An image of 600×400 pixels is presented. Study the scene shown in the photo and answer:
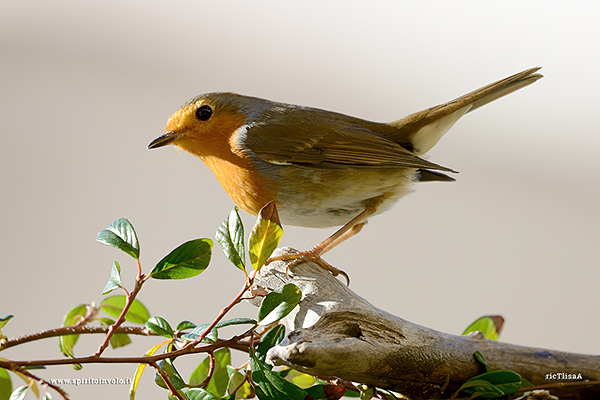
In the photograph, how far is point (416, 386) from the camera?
0.91m

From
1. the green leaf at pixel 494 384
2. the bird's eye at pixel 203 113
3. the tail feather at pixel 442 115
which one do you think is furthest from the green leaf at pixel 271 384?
the tail feather at pixel 442 115

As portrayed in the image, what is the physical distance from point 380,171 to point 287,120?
0.96 ft

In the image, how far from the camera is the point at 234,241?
2.59 ft

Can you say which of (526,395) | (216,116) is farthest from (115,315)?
(526,395)

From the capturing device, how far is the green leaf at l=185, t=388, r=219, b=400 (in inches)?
28.3

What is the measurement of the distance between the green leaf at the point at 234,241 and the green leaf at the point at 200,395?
0.62ft

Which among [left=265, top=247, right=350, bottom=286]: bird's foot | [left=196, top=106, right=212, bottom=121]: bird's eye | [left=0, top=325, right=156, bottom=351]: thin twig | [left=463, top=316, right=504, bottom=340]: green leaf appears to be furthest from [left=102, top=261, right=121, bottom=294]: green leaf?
[left=463, top=316, right=504, bottom=340]: green leaf

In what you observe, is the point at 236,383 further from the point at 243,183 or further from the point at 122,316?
the point at 243,183

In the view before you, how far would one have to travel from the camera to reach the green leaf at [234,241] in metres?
0.79

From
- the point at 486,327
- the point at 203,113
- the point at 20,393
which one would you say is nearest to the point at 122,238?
the point at 20,393

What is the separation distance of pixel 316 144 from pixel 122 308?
64 centimetres

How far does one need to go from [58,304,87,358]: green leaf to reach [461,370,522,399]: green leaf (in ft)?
2.43

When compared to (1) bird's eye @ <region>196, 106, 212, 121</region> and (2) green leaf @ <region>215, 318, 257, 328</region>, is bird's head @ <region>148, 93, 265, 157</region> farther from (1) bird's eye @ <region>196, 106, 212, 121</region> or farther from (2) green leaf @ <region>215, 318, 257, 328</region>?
(2) green leaf @ <region>215, 318, 257, 328</region>

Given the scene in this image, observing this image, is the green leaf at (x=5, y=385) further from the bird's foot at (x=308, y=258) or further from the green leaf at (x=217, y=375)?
the bird's foot at (x=308, y=258)
